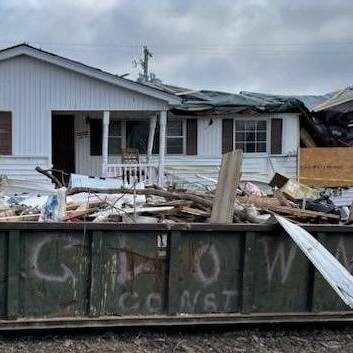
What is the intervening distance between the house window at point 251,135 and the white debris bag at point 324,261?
49.0ft

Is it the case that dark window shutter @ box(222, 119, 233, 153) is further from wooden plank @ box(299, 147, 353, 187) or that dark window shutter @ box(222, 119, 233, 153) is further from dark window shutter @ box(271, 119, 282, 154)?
wooden plank @ box(299, 147, 353, 187)

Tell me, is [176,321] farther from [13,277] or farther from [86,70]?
[86,70]

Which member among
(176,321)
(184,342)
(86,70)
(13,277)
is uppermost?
(86,70)

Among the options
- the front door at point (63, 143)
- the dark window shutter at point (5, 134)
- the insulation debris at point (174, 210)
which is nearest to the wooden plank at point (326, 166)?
the front door at point (63, 143)

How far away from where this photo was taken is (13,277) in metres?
4.98

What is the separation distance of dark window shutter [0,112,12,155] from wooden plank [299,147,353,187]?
924 cm

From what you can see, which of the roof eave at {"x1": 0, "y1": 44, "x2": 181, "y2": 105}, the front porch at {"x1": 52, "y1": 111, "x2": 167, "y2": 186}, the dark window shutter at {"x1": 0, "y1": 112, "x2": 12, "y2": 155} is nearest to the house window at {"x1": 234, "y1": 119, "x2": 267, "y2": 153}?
the front porch at {"x1": 52, "y1": 111, "x2": 167, "y2": 186}

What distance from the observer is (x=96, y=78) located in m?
17.1

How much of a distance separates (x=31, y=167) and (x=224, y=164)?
11.9 metres

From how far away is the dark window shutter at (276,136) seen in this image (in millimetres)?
20188

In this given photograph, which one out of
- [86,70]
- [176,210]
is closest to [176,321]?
[176,210]

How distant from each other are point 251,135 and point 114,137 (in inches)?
177

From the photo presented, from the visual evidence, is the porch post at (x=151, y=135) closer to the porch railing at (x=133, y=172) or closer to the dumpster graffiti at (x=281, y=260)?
the porch railing at (x=133, y=172)

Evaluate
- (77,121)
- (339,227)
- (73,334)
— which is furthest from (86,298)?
(77,121)
